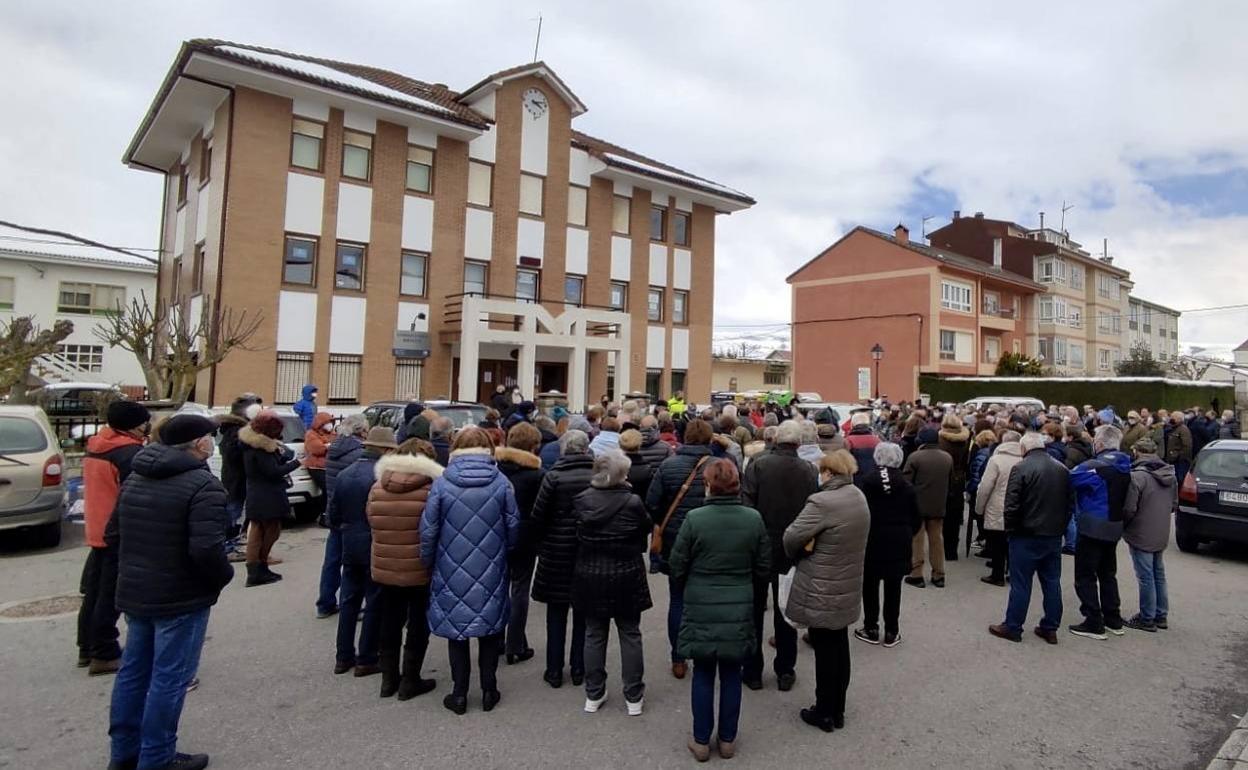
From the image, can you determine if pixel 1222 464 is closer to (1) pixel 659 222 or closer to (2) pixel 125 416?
(2) pixel 125 416

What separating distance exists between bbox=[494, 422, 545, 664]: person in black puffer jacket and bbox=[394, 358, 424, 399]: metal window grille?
16.2m

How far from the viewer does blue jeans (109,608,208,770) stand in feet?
11.5

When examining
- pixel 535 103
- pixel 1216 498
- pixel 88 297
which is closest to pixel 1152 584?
pixel 1216 498

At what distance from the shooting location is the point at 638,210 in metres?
25.6

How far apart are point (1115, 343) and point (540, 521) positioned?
221 feet

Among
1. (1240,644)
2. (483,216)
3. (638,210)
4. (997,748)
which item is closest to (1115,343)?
(638,210)

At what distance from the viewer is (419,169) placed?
2092cm

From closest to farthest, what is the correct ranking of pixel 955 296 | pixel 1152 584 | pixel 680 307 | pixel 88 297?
pixel 1152 584 < pixel 680 307 < pixel 88 297 < pixel 955 296

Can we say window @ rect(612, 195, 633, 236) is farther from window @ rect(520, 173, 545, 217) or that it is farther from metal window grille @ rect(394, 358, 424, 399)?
metal window grille @ rect(394, 358, 424, 399)

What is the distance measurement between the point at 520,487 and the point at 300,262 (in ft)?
54.7

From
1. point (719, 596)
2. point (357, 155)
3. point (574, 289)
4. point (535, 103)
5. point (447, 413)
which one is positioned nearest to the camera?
point (719, 596)

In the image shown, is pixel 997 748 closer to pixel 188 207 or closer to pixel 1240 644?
pixel 1240 644

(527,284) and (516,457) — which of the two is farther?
(527,284)

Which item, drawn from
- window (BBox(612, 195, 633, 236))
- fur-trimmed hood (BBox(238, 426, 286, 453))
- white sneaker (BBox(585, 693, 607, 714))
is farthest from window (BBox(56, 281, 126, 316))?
white sneaker (BBox(585, 693, 607, 714))
